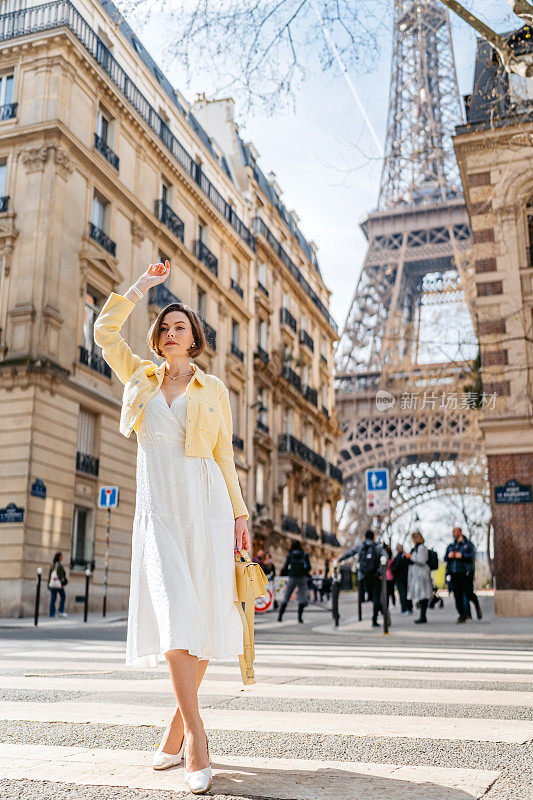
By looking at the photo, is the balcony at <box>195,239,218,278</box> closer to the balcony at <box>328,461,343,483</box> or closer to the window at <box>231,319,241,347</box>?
the window at <box>231,319,241,347</box>

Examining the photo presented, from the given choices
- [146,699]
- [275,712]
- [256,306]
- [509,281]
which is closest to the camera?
[275,712]

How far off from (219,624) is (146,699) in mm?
1952

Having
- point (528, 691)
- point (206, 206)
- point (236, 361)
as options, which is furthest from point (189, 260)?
point (528, 691)

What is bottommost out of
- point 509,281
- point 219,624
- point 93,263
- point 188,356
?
point 219,624

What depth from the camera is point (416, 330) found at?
57.1 ft

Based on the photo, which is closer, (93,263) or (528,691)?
(528,691)

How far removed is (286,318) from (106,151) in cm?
1787

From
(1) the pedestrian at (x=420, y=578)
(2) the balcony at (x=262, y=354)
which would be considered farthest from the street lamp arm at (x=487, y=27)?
(2) the balcony at (x=262, y=354)

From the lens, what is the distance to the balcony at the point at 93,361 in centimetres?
2053

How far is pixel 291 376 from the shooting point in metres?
39.0

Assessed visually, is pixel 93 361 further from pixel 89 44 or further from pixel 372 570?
pixel 372 570

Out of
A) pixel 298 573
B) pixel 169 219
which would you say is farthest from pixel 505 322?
pixel 169 219

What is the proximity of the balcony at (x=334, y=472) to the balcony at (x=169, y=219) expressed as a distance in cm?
2114

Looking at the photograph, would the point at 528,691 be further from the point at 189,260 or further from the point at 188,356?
the point at 189,260
